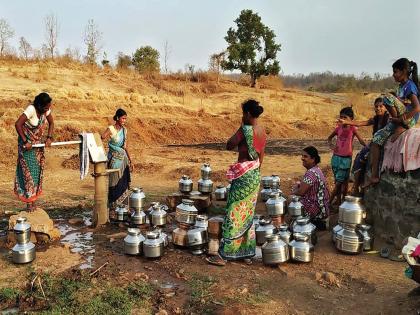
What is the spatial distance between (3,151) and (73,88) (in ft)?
21.7

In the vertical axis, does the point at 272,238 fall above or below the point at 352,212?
below

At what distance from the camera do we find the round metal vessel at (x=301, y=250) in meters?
4.82

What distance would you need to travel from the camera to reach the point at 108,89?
64.2ft

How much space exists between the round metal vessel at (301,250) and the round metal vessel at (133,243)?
1.66 metres

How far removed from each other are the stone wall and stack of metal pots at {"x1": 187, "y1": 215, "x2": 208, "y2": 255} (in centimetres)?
226

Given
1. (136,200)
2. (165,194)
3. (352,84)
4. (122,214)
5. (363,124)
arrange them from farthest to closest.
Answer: (352,84) < (165,194) < (363,124) < (122,214) < (136,200)

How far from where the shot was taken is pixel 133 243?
495 centimetres

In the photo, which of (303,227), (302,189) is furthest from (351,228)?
(302,189)

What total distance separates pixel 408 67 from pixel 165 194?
4865 millimetres

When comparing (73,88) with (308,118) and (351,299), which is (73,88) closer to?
(308,118)

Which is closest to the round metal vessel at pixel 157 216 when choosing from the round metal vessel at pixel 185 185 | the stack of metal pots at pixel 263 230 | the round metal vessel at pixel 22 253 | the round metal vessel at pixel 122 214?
the round metal vessel at pixel 122 214

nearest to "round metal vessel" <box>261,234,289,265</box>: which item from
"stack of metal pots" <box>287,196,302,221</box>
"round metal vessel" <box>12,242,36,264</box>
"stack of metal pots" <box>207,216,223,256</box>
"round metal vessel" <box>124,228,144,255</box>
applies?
"stack of metal pots" <box>207,216,223,256</box>

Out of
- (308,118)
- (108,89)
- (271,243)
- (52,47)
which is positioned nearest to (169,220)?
(271,243)

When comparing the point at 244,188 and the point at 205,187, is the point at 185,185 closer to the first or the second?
the point at 205,187
